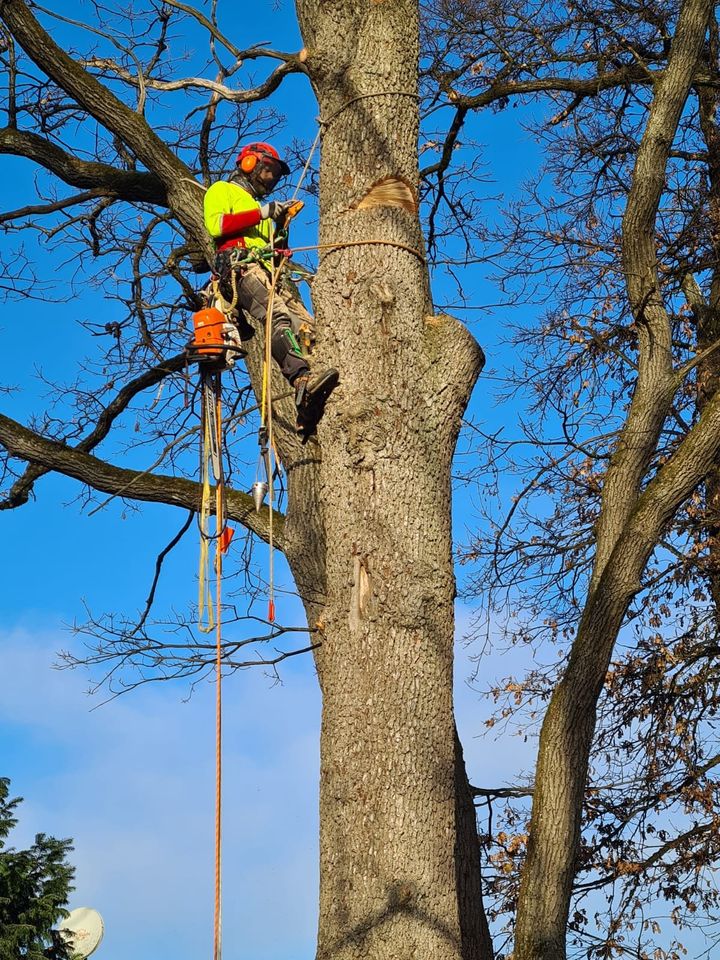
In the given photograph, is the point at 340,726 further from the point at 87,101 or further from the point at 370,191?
the point at 87,101

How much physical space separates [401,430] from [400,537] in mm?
445

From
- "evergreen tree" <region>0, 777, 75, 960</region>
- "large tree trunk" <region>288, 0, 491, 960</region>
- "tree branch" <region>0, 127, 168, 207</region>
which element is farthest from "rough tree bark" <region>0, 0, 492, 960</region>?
"evergreen tree" <region>0, 777, 75, 960</region>

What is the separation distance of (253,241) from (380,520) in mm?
1989

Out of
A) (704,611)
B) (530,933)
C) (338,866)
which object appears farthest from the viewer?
(704,611)

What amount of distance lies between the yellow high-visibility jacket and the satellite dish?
32.1 ft

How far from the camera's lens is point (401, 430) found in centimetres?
470

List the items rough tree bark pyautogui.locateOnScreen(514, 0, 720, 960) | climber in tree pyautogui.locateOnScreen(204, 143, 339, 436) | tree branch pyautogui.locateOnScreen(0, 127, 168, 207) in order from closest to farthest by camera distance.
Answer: climber in tree pyautogui.locateOnScreen(204, 143, 339, 436)
rough tree bark pyautogui.locateOnScreen(514, 0, 720, 960)
tree branch pyautogui.locateOnScreen(0, 127, 168, 207)

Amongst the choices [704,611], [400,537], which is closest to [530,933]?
[400,537]

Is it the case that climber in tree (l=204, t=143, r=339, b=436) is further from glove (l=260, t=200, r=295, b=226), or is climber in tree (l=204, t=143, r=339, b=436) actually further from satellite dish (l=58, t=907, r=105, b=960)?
satellite dish (l=58, t=907, r=105, b=960)

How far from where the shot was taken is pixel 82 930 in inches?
523

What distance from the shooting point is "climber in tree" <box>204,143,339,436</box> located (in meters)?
5.48

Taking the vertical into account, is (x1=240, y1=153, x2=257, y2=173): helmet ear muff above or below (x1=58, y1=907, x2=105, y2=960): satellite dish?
above

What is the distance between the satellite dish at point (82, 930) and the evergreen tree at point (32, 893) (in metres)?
0.13

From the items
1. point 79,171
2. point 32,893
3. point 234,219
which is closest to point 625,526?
point 234,219
